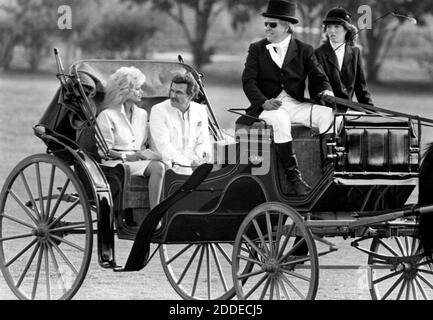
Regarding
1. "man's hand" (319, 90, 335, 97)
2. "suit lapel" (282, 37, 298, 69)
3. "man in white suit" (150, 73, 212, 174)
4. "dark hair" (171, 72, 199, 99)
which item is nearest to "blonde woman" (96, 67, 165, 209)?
"man in white suit" (150, 73, 212, 174)

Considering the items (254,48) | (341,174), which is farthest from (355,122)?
(254,48)

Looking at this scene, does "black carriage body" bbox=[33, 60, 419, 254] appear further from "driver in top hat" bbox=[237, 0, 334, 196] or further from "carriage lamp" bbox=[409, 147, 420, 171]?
"driver in top hat" bbox=[237, 0, 334, 196]

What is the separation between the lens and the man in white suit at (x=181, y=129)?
25.9 ft

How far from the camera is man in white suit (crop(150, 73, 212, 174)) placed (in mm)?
7887

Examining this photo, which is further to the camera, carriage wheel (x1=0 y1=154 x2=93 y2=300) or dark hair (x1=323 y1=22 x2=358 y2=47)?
dark hair (x1=323 y1=22 x2=358 y2=47)

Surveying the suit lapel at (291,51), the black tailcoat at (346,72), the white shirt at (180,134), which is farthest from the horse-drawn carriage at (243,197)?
the black tailcoat at (346,72)

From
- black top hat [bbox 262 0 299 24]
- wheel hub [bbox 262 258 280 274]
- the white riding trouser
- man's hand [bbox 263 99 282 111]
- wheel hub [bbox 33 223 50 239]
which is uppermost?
black top hat [bbox 262 0 299 24]

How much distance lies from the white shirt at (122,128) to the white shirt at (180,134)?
12 centimetres

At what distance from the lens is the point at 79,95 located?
7953 mm

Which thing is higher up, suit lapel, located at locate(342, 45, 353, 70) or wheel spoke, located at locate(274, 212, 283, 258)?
suit lapel, located at locate(342, 45, 353, 70)

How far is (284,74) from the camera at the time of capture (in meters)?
7.66

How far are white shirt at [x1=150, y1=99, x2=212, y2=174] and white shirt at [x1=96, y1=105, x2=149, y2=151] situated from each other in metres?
0.12

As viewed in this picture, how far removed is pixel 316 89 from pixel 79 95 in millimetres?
1426
